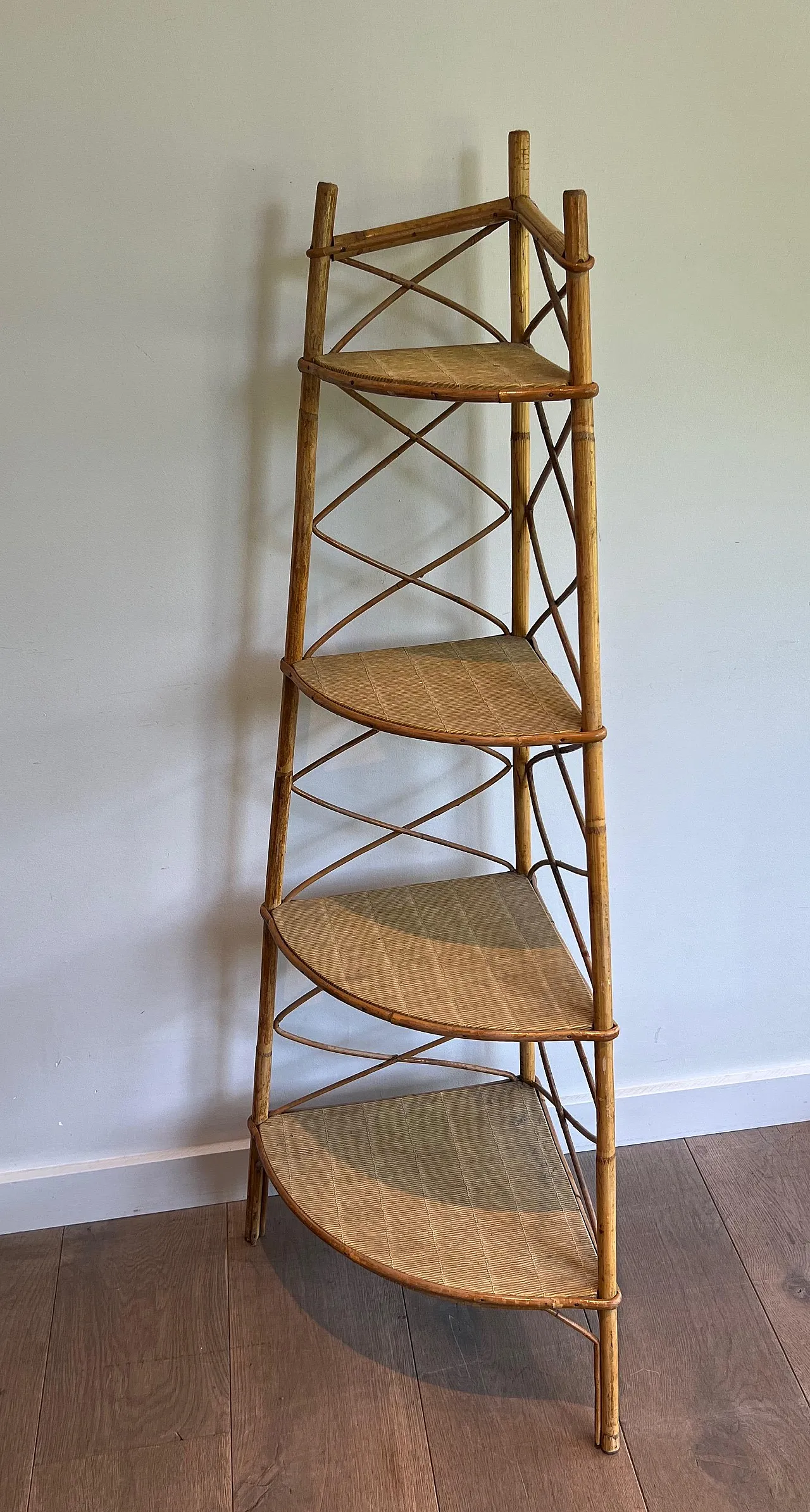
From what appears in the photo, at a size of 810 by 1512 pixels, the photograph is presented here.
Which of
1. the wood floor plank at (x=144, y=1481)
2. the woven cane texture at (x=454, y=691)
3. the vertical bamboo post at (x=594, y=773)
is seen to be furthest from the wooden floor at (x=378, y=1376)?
the woven cane texture at (x=454, y=691)

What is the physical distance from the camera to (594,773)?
136 centimetres

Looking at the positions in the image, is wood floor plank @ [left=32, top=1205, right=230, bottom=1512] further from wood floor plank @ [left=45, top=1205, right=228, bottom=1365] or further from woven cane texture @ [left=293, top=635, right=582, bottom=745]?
woven cane texture @ [left=293, top=635, right=582, bottom=745]

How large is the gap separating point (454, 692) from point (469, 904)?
0.37 m

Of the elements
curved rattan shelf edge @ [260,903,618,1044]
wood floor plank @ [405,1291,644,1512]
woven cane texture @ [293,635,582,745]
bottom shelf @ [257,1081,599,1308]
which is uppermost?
woven cane texture @ [293,635,582,745]

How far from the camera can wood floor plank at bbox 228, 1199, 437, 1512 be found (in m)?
1.53

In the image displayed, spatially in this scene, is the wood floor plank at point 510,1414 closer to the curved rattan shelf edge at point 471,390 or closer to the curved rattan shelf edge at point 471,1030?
the curved rattan shelf edge at point 471,1030

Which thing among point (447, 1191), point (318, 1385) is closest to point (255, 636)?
point (447, 1191)

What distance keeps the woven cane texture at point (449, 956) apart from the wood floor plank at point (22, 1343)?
706 mm

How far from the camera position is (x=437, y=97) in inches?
56.6

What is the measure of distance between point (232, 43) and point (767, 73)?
649 mm

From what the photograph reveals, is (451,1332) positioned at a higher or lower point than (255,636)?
lower

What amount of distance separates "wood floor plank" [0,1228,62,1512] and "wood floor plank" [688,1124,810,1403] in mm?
1036

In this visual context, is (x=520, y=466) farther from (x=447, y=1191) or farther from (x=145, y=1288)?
(x=145, y=1288)

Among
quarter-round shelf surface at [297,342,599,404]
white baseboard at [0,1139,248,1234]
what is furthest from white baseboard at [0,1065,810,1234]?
quarter-round shelf surface at [297,342,599,404]
